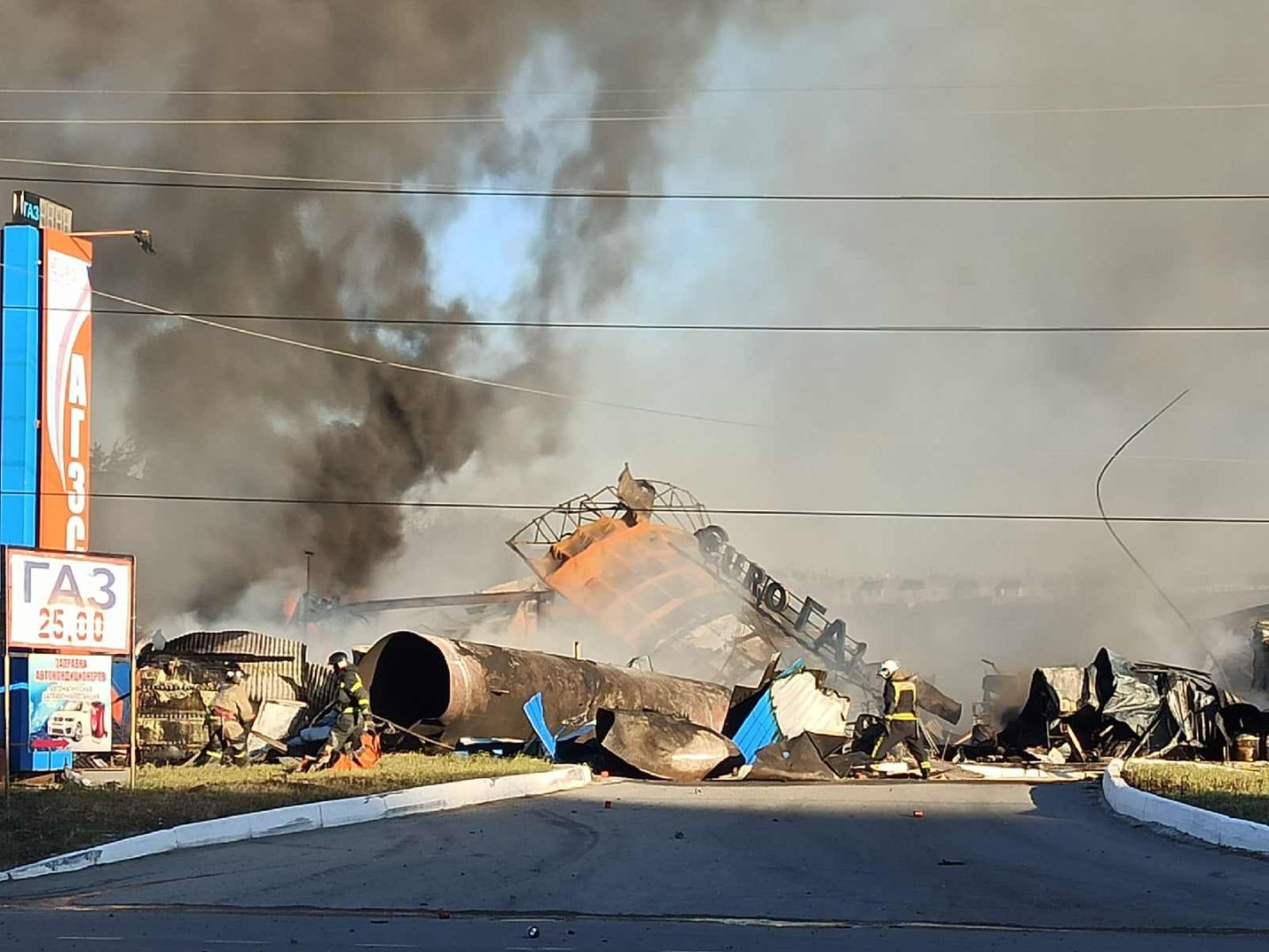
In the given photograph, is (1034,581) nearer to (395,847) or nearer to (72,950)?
(395,847)

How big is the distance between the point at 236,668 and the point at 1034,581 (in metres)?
26.7

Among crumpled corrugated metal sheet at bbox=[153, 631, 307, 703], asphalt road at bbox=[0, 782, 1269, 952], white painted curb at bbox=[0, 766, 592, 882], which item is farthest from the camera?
crumpled corrugated metal sheet at bbox=[153, 631, 307, 703]

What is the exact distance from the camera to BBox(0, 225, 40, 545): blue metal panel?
798 inches

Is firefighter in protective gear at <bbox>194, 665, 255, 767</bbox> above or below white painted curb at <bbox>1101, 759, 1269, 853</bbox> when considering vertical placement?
above

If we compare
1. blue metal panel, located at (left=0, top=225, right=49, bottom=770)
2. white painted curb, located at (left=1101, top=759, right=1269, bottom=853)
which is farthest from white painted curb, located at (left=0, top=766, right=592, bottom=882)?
blue metal panel, located at (left=0, top=225, right=49, bottom=770)

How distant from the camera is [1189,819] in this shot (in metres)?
11.6

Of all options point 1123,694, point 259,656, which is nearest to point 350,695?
point 259,656

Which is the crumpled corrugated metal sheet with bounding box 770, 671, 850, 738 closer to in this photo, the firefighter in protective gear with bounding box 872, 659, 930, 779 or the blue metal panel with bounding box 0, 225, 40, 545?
the firefighter in protective gear with bounding box 872, 659, 930, 779

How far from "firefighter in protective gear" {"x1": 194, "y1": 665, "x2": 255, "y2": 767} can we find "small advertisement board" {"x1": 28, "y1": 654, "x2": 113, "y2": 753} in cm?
251

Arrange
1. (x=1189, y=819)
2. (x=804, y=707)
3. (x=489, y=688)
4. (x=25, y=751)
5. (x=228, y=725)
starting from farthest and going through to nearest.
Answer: (x=804, y=707) → (x=489, y=688) → (x=228, y=725) → (x=25, y=751) → (x=1189, y=819)

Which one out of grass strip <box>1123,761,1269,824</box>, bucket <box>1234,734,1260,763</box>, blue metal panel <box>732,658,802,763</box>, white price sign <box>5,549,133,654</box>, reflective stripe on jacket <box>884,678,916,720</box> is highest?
white price sign <box>5,549,133,654</box>

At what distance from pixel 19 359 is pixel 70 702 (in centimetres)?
670

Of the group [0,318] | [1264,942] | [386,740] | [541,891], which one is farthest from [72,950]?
[0,318]

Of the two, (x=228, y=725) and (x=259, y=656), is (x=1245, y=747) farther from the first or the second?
(x=259, y=656)
